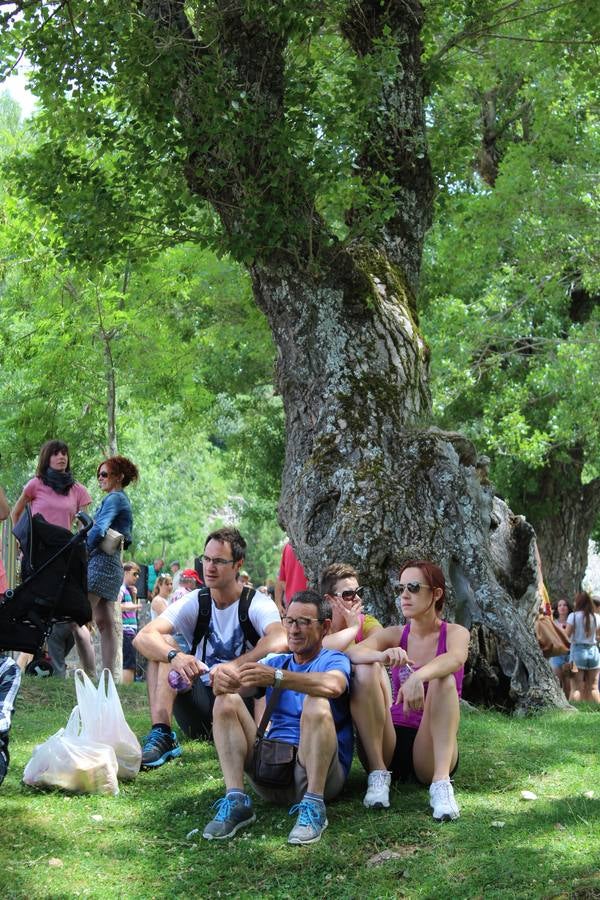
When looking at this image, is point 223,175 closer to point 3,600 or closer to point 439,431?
point 439,431

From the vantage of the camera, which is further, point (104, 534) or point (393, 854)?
point (104, 534)

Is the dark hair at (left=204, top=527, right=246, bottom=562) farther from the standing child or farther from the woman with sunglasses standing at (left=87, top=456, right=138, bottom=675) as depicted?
the standing child

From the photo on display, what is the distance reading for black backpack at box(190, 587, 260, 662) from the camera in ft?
21.5

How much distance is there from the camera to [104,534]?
9.93m

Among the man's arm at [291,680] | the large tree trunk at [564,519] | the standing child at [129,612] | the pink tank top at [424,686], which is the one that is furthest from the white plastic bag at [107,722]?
the large tree trunk at [564,519]

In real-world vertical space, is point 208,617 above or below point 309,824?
above

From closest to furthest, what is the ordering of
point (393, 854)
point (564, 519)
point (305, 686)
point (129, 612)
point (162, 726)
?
point (393, 854) → point (305, 686) → point (162, 726) → point (129, 612) → point (564, 519)

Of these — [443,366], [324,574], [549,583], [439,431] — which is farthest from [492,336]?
[324,574]

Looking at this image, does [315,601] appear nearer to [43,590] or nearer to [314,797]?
[314,797]

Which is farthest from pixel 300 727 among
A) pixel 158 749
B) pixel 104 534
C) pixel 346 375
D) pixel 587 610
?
pixel 587 610

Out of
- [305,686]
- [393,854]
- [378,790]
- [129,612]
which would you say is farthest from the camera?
[129,612]

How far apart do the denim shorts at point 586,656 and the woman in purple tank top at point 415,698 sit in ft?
28.7

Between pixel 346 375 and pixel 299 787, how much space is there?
15.2 feet

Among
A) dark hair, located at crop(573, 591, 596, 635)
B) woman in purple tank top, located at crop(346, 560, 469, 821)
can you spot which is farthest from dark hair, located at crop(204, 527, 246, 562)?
dark hair, located at crop(573, 591, 596, 635)
